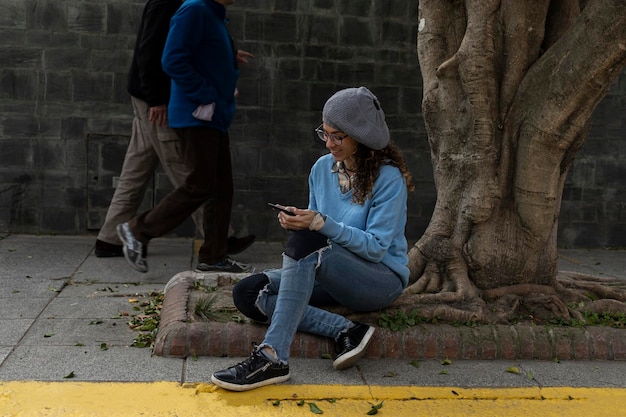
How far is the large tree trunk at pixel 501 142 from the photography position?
4414 mm

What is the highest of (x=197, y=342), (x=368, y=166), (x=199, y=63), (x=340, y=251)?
(x=199, y=63)

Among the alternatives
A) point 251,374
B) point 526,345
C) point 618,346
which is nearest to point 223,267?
point 251,374

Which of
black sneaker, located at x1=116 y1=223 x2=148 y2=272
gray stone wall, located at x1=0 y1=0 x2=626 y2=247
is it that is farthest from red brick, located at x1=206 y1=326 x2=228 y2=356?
gray stone wall, located at x1=0 y1=0 x2=626 y2=247

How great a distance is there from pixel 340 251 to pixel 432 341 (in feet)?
2.69

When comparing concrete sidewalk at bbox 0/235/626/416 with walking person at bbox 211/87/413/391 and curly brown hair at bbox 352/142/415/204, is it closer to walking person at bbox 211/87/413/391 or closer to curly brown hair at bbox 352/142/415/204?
walking person at bbox 211/87/413/391

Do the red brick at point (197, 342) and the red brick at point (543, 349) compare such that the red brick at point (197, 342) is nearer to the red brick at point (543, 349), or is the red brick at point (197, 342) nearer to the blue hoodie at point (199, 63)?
the red brick at point (543, 349)

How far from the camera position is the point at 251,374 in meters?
3.44

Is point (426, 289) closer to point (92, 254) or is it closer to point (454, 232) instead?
point (454, 232)

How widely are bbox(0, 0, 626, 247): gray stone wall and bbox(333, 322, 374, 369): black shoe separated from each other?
4.06 m

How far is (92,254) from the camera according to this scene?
6.65 metres

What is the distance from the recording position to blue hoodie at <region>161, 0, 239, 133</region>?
5574 mm

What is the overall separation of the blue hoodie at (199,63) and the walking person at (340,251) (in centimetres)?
193

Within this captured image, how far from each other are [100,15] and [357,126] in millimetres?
4649

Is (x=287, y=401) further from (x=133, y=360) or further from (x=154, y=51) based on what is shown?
(x=154, y=51)
